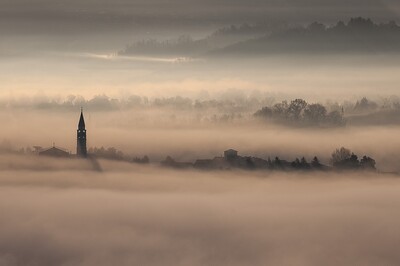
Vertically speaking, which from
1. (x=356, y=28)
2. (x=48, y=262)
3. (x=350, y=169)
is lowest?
(x=48, y=262)

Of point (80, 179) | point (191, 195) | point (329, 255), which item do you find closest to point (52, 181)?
point (80, 179)

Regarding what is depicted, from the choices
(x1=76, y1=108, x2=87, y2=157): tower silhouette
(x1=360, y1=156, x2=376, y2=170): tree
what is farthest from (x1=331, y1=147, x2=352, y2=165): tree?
(x1=76, y1=108, x2=87, y2=157): tower silhouette

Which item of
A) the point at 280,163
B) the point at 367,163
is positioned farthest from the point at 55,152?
the point at 367,163

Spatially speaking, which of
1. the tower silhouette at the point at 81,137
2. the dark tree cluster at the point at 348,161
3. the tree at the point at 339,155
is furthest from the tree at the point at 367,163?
the tower silhouette at the point at 81,137

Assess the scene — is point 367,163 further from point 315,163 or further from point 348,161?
point 315,163

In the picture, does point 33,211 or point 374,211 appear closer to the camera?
point 374,211

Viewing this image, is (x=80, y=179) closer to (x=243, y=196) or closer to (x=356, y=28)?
(x=243, y=196)

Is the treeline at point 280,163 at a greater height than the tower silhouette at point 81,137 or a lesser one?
lesser

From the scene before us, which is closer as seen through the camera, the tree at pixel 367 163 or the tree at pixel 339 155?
the tree at pixel 367 163

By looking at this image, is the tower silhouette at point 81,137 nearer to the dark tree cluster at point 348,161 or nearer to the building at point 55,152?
the building at point 55,152
